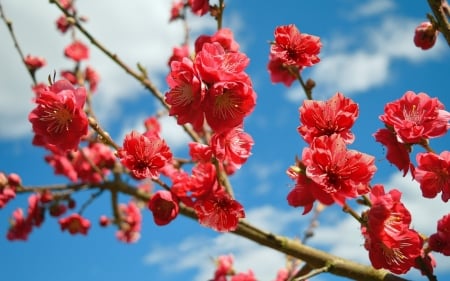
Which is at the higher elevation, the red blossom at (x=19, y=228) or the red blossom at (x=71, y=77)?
the red blossom at (x=71, y=77)

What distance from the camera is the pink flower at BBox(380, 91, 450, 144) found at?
1445 mm

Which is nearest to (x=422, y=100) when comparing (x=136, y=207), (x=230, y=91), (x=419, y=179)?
(x=419, y=179)

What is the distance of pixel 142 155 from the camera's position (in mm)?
1531

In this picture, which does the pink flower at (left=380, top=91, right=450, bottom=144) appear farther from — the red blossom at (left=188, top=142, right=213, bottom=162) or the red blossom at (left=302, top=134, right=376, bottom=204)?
the red blossom at (left=188, top=142, right=213, bottom=162)

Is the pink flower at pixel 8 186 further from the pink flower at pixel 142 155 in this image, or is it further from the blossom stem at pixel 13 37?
the pink flower at pixel 142 155

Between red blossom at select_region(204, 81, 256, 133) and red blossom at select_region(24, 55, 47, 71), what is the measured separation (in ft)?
6.49

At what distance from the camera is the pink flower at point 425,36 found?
78.8 inches

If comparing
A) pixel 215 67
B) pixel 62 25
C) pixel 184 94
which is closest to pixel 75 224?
pixel 62 25

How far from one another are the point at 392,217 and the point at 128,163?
33.5 inches

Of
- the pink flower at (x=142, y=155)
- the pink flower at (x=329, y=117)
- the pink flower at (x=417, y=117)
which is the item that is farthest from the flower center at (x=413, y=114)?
the pink flower at (x=142, y=155)

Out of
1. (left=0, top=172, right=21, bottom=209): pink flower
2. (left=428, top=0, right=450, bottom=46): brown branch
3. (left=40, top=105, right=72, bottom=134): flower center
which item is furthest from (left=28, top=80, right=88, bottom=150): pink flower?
(left=0, top=172, right=21, bottom=209): pink flower

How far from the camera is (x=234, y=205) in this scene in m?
1.54

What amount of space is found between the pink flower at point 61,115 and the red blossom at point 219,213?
486 mm

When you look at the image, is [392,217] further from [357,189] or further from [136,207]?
[136,207]
